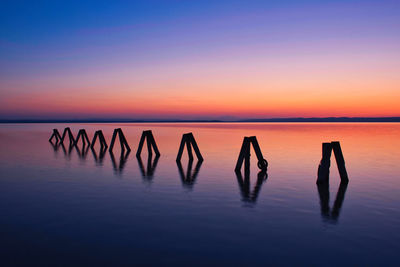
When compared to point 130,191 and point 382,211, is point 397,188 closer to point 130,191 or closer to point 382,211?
point 382,211

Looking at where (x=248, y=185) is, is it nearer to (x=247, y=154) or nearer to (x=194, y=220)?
(x=247, y=154)

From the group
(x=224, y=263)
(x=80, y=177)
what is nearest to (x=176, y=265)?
(x=224, y=263)

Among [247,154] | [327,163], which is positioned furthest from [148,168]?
[327,163]

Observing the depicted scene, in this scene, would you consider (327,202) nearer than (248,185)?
Yes

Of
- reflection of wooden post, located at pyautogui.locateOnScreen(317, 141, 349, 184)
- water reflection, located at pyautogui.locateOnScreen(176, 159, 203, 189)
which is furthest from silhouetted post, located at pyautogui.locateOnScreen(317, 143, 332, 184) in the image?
water reflection, located at pyautogui.locateOnScreen(176, 159, 203, 189)

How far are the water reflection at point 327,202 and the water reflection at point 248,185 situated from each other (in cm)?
221

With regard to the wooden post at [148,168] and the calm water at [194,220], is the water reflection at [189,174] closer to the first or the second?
the calm water at [194,220]

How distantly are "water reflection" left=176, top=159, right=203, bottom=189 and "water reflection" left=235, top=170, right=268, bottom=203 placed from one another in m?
2.05

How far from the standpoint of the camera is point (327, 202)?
10.4 meters

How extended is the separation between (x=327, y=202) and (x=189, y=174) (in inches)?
284

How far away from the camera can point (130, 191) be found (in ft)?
39.5

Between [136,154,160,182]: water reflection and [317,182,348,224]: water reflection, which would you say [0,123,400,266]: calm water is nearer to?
[317,182,348,224]: water reflection

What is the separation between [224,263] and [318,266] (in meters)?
1.69

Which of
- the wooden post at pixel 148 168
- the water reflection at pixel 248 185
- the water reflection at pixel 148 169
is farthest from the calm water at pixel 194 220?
the wooden post at pixel 148 168
